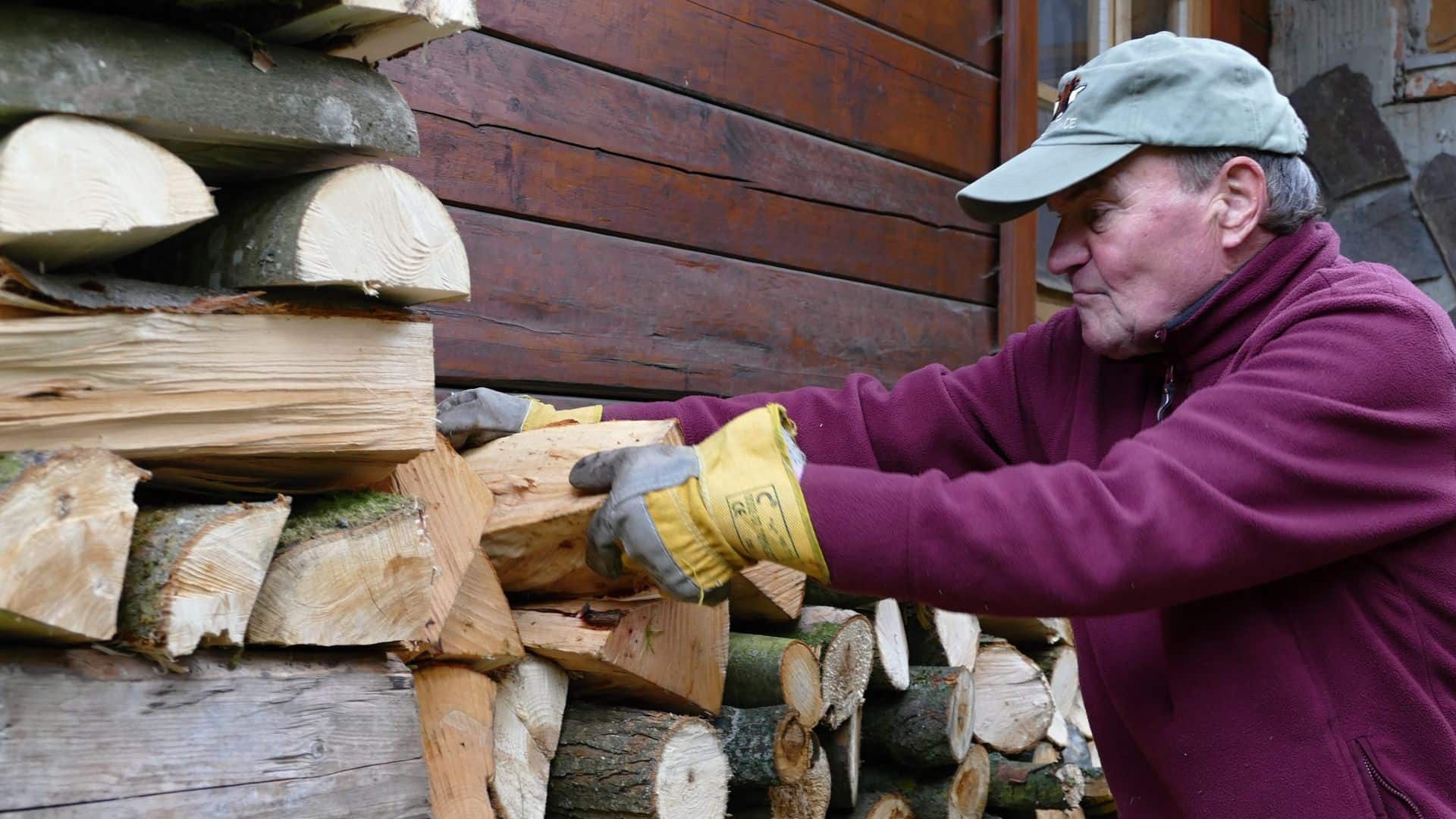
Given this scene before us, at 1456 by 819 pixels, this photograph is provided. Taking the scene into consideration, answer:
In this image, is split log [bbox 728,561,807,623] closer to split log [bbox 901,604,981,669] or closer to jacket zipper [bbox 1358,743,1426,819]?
split log [bbox 901,604,981,669]

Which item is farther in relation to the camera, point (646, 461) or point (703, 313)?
point (703, 313)

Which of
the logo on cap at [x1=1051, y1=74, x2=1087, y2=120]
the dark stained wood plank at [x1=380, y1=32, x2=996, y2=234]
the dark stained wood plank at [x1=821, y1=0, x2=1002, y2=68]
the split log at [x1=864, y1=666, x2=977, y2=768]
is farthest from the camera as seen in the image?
the dark stained wood plank at [x1=821, y1=0, x2=1002, y2=68]

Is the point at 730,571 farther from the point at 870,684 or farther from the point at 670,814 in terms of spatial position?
the point at 870,684

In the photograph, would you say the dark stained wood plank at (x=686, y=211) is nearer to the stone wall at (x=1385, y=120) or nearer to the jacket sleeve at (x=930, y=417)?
the jacket sleeve at (x=930, y=417)

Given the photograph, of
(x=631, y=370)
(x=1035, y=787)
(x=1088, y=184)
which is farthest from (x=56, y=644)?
(x=1035, y=787)

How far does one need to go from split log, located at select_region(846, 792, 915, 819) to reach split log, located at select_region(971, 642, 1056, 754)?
0.42m

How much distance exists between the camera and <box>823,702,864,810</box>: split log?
255 cm

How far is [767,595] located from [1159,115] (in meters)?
1.09

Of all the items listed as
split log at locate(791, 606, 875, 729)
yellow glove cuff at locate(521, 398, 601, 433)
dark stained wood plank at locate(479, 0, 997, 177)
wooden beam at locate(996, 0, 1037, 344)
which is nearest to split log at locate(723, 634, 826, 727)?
split log at locate(791, 606, 875, 729)

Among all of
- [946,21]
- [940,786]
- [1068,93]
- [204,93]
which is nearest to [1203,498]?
[1068,93]

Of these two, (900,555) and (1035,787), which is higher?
(900,555)

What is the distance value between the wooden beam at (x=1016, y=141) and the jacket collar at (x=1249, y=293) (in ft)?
7.71

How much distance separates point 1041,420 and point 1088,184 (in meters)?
0.48

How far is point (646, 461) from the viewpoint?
167 cm
